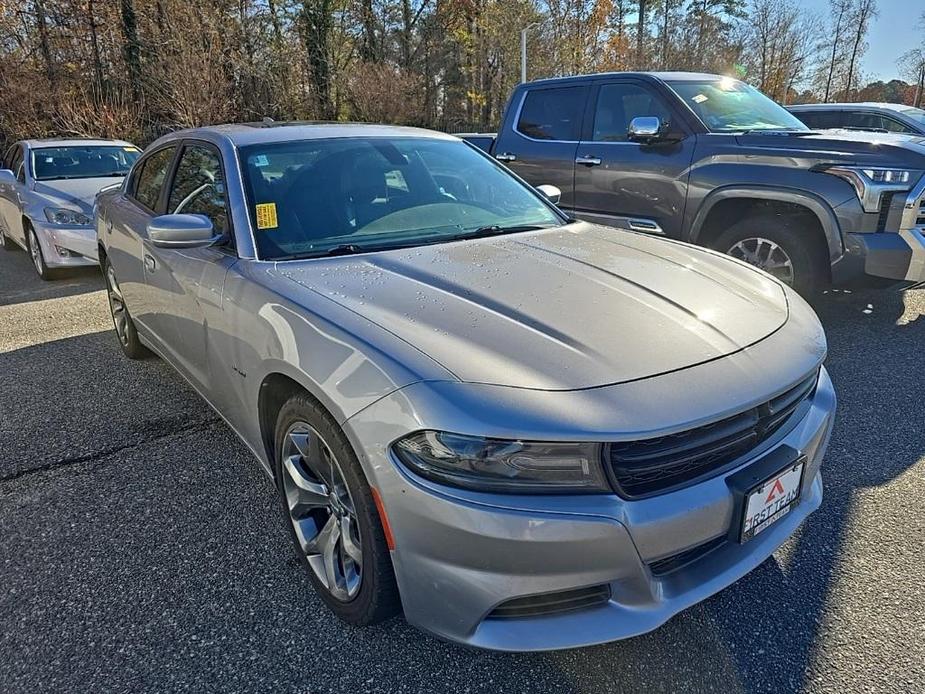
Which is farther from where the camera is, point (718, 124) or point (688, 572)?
point (718, 124)

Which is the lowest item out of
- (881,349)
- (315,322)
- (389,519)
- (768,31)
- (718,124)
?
(881,349)

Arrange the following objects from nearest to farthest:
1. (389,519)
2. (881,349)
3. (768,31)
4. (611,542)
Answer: (611,542) → (389,519) → (881,349) → (768,31)

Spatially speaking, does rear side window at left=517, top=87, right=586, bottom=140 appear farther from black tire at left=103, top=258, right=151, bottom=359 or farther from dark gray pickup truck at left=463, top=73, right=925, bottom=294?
black tire at left=103, top=258, right=151, bottom=359

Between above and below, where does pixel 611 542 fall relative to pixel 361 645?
above

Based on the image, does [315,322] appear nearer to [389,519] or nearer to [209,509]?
[389,519]

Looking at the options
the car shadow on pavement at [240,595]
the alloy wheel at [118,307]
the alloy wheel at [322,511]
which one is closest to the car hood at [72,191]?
the alloy wheel at [118,307]

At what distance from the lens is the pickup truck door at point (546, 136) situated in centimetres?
587

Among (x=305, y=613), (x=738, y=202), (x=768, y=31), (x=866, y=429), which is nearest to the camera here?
(x=305, y=613)

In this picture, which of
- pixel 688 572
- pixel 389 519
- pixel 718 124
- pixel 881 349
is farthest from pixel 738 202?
pixel 389 519

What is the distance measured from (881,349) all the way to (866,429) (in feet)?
4.70

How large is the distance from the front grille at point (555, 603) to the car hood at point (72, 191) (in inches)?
288

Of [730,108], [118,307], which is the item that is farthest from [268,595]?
[730,108]

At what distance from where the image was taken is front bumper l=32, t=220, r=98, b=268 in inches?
273

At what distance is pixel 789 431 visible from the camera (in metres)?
1.94
